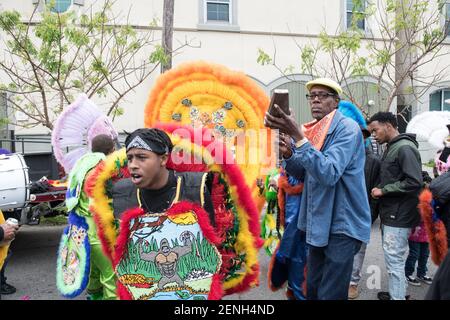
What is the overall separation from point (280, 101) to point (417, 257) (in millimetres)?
3328

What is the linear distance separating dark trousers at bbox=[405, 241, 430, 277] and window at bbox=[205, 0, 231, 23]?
929 centimetres

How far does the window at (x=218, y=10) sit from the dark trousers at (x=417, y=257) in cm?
929

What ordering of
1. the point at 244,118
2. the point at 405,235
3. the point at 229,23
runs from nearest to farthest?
the point at 405,235 → the point at 244,118 → the point at 229,23

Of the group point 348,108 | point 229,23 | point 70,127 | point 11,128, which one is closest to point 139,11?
point 229,23

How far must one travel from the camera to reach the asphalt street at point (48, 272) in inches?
183

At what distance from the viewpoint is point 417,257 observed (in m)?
4.85

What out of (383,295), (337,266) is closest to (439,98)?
(383,295)

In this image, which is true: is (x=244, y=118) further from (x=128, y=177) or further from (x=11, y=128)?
(x=11, y=128)

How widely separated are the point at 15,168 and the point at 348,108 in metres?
3.32

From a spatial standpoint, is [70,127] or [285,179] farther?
[70,127]

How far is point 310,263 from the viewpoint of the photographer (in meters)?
2.97

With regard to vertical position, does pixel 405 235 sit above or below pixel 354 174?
below

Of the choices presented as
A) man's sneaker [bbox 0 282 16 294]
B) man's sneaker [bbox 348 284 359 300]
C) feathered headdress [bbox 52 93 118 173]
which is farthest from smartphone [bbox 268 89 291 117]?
man's sneaker [bbox 0 282 16 294]
